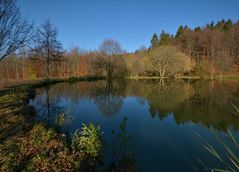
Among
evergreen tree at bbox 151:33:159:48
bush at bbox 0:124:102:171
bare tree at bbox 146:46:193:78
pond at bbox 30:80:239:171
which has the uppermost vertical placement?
evergreen tree at bbox 151:33:159:48

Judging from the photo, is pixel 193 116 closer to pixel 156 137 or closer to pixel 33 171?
pixel 156 137

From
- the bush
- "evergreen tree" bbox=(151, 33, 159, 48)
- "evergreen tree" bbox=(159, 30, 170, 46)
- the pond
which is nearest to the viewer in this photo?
the bush

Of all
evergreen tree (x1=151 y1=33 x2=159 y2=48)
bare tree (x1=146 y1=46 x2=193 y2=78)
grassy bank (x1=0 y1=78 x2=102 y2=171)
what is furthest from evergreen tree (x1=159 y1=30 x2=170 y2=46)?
grassy bank (x1=0 y1=78 x2=102 y2=171)

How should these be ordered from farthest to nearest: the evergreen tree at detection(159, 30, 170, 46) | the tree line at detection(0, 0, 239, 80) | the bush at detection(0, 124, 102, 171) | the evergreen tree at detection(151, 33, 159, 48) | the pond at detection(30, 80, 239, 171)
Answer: the evergreen tree at detection(151, 33, 159, 48) → the evergreen tree at detection(159, 30, 170, 46) → the tree line at detection(0, 0, 239, 80) → the pond at detection(30, 80, 239, 171) → the bush at detection(0, 124, 102, 171)

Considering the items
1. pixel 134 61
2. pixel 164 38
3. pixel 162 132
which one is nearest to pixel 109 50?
pixel 134 61

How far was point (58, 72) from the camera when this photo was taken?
197 ft

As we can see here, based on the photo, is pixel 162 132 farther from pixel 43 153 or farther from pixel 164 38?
pixel 164 38

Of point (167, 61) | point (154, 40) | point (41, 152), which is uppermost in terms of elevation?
point (154, 40)

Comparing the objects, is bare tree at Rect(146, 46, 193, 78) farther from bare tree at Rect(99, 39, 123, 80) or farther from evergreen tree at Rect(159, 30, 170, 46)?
evergreen tree at Rect(159, 30, 170, 46)

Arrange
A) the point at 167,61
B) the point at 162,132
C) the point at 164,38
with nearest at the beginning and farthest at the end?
the point at 162,132 → the point at 167,61 → the point at 164,38

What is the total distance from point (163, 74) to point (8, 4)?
4775 centimetres

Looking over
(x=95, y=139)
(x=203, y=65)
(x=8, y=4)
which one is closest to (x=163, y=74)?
(x=203, y=65)

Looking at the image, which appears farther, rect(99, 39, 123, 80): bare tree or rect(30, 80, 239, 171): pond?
rect(99, 39, 123, 80): bare tree

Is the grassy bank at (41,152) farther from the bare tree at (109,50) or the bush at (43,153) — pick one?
the bare tree at (109,50)
